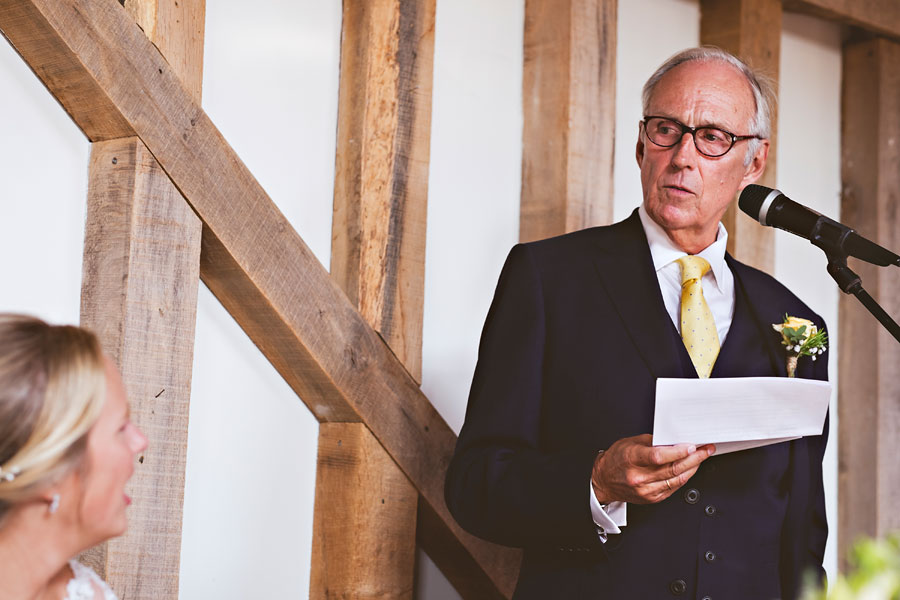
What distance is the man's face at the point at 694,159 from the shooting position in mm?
2217

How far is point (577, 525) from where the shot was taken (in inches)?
75.0

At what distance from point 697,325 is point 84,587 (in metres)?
1.21

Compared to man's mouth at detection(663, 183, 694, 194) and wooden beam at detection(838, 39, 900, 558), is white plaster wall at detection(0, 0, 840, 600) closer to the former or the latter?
man's mouth at detection(663, 183, 694, 194)

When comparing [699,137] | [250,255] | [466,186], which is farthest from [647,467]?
[466,186]

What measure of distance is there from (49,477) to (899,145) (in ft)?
9.89

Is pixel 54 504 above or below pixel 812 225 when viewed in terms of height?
below

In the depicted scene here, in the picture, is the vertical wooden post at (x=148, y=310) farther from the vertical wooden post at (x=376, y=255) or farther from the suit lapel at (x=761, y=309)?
the suit lapel at (x=761, y=309)

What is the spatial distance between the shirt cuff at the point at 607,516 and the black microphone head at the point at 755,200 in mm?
588

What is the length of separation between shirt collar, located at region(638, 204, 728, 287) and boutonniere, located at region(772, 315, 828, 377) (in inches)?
7.4

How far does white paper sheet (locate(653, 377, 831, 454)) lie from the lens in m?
1.73

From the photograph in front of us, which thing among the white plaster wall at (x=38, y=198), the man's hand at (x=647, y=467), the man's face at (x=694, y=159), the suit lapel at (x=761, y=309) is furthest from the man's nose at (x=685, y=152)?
the white plaster wall at (x=38, y=198)

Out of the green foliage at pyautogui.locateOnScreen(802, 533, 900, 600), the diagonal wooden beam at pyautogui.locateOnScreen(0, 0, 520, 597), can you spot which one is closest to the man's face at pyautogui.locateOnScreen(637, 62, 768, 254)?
the diagonal wooden beam at pyautogui.locateOnScreen(0, 0, 520, 597)

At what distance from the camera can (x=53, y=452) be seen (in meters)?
1.38

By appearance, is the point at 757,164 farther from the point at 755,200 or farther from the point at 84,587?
the point at 84,587
